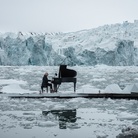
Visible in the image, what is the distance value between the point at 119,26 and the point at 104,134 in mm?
176163

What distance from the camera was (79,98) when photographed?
13.4 m

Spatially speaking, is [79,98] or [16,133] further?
[79,98]

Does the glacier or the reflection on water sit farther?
the glacier

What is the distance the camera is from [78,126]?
23.5ft

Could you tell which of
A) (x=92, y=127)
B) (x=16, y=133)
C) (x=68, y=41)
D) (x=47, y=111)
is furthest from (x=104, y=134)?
(x=68, y=41)

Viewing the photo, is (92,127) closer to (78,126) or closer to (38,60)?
(78,126)

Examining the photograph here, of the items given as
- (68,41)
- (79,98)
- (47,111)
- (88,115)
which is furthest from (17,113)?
(68,41)

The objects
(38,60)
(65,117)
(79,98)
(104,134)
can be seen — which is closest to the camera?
(104,134)

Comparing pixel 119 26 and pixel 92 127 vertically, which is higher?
pixel 119 26

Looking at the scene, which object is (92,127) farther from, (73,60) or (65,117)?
(73,60)

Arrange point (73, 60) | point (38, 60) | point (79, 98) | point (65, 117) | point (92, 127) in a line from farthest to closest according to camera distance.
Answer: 1. point (73, 60)
2. point (38, 60)
3. point (79, 98)
4. point (65, 117)
5. point (92, 127)

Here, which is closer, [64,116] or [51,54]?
[64,116]

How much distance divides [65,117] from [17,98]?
5409 millimetres

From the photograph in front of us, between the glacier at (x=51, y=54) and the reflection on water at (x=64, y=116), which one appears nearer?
the reflection on water at (x=64, y=116)
